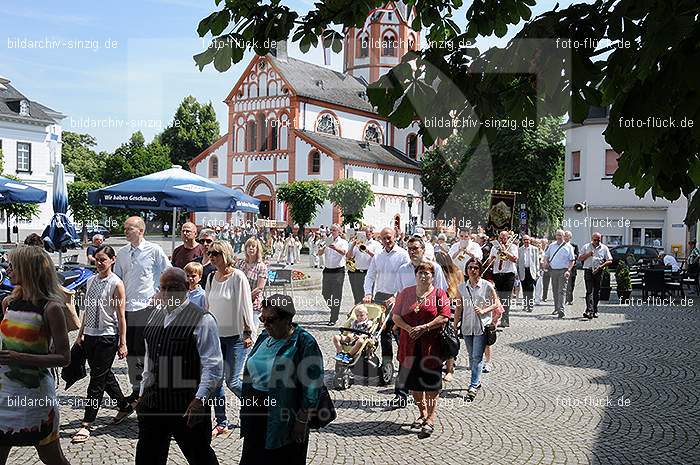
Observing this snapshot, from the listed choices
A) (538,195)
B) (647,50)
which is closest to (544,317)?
(647,50)

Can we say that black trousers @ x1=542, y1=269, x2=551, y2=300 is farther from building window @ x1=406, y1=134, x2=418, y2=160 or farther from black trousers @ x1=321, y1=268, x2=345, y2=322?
building window @ x1=406, y1=134, x2=418, y2=160

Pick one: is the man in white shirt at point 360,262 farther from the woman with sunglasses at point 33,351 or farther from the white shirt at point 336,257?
the woman with sunglasses at point 33,351

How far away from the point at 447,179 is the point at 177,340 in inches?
2385

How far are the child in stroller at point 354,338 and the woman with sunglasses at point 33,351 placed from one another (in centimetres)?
446

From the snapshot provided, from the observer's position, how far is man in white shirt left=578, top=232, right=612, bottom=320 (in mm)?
15729

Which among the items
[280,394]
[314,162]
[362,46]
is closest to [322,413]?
[280,394]

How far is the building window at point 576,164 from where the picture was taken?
147ft

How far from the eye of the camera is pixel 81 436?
6.11 metres

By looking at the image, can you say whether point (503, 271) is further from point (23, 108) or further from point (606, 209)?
point (23, 108)

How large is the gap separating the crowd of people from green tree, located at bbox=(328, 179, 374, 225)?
45.3 m

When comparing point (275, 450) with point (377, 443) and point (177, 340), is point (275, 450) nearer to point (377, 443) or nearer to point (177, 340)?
point (177, 340)

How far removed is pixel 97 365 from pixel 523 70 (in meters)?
4.55

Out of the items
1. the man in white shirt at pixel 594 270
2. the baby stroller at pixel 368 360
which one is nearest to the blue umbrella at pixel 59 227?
the baby stroller at pixel 368 360

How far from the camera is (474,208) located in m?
60.1
